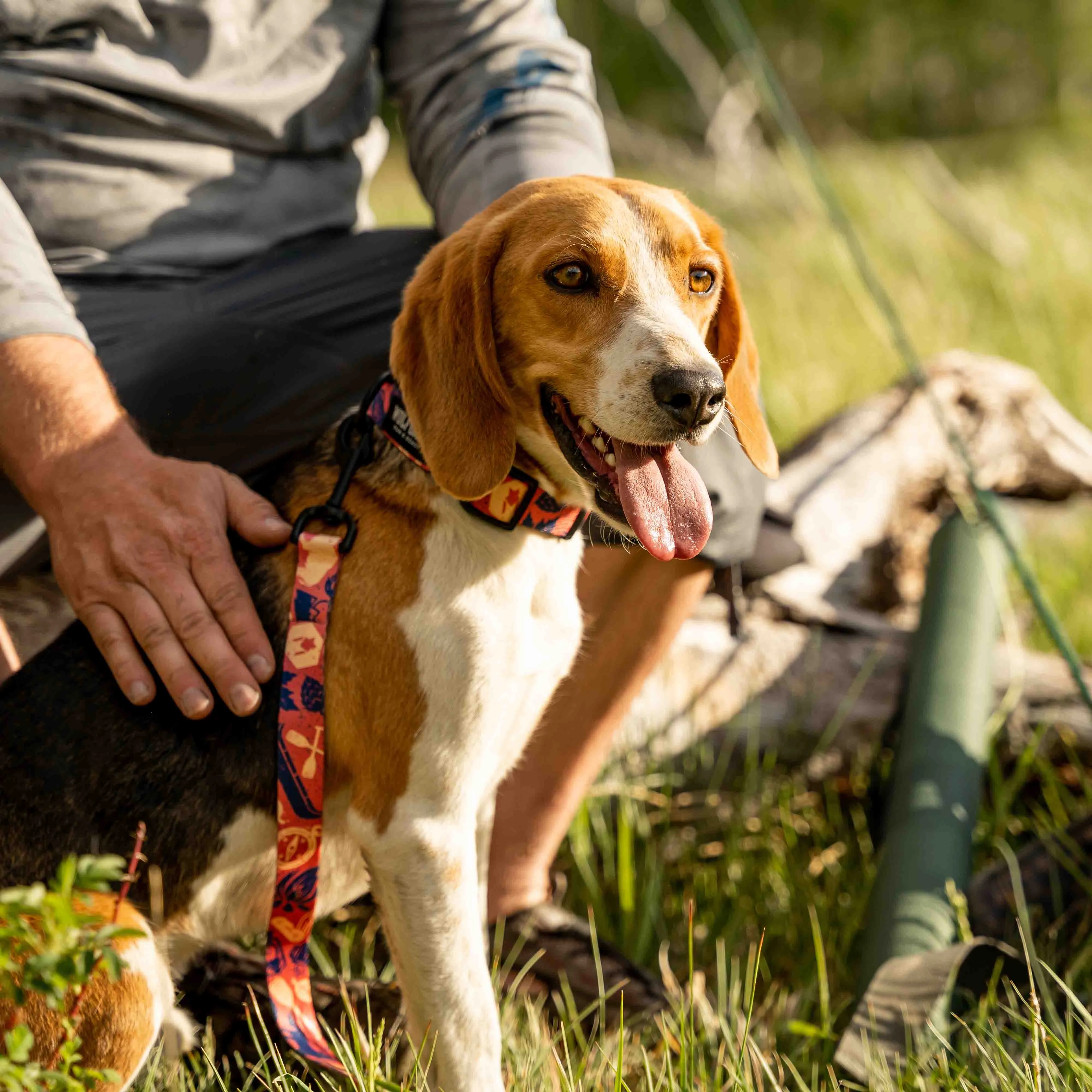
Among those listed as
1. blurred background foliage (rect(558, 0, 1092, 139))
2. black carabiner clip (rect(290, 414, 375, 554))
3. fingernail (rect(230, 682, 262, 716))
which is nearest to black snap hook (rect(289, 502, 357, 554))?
black carabiner clip (rect(290, 414, 375, 554))

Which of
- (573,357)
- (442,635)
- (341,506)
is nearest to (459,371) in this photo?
(573,357)

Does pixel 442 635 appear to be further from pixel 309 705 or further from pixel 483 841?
pixel 483 841

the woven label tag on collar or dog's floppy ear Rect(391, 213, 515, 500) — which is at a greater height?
dog's floppy ear Rect(391, 213, 515, 500)

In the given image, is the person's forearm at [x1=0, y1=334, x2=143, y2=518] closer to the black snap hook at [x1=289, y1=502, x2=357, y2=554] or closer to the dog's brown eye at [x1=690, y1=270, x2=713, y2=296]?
the black snap hook at [x1=289, y1=502, x2=357, y2=554]

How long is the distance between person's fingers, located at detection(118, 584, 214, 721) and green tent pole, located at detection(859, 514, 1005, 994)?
150cm

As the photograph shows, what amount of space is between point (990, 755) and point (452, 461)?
6.62 ft

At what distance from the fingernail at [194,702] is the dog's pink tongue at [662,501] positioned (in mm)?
785

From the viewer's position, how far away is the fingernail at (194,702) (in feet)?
6.76

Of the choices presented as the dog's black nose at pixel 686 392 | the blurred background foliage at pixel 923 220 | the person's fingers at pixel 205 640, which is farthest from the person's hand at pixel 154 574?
the blurred background foliage at pixel 923 220

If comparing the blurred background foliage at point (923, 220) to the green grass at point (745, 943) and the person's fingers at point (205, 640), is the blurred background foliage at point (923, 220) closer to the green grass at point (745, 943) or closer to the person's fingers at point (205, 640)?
the person's fingers at point (205, 640)

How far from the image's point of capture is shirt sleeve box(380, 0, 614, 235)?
275cm

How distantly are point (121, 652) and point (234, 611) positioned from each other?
0.20 m

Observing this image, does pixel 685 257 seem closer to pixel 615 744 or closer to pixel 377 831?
pixel 377 831

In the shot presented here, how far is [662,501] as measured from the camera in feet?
6.71
